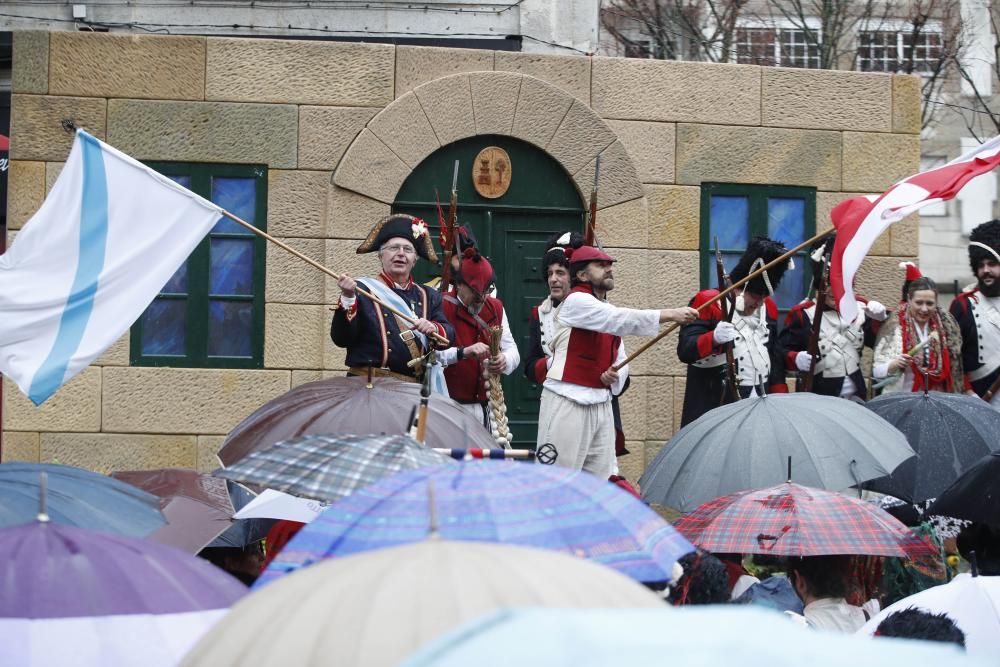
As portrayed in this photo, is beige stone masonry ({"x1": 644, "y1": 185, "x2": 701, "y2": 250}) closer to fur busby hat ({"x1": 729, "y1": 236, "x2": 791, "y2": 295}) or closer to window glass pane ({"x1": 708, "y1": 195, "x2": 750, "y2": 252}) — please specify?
window glass pane ({"x1": 708, "y1": 195, "x2": 750, "y2": 252})

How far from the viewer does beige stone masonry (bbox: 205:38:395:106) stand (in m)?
11.2

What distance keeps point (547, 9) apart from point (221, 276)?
133 inches

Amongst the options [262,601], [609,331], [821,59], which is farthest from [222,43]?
[821,59]

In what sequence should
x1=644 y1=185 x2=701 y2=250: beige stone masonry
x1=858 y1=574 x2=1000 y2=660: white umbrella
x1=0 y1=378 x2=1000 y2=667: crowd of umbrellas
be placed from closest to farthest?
1. x1=0 y1=378 x2=1000 y2=667: crowd of umbrellas
2. x1=858 y1=574 x2=1000 y2=660: white umbrella
3. x1=644 y1=185 x2=701 y2=250: beige stone masonry

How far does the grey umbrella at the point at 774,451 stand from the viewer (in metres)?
7.21

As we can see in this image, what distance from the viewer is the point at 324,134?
37.1ft

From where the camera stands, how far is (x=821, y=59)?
21.8 meters

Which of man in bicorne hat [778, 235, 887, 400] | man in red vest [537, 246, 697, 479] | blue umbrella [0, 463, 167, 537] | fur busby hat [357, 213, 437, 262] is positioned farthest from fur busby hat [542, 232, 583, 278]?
blue umbrella [0, 463, 167, 537]

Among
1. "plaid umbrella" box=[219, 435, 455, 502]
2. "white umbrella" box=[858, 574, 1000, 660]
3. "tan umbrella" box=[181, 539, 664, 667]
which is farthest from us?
"white umbrella" box=[858, 574, 1000, 660]

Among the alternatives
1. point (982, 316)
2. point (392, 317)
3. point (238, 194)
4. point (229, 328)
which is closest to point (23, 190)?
point (238, 194)

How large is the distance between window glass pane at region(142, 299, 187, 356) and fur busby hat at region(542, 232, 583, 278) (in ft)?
9.40

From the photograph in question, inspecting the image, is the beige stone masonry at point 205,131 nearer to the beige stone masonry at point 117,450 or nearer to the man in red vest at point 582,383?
the beige stone masonry at point 117,450

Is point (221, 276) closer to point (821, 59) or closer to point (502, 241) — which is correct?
point (502, 241)

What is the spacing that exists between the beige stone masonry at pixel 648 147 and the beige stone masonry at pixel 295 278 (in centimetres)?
237
